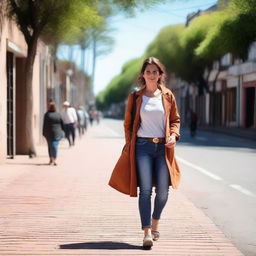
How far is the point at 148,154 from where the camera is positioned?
560 cm

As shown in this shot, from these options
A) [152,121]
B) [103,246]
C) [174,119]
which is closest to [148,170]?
[152,121]

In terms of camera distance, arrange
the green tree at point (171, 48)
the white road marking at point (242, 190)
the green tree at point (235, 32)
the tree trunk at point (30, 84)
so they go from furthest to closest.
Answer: the green tree at point (171, 48), the green tree at point (235, 32), the tree trunk at point (30, 84), the white road marking at point (242, 190)

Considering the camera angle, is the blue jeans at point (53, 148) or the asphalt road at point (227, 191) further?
the blue jeans at point (53, 148)

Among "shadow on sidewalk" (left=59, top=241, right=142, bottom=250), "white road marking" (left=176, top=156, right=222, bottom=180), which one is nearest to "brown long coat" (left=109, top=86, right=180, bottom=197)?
"shadow on sidewalk" (left=59, top=241, right=142, bottom=250)

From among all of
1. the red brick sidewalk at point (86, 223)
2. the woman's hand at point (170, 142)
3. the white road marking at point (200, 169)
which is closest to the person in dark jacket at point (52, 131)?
the red brick sidewalk at point (86, 223)

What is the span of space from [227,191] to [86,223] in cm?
394

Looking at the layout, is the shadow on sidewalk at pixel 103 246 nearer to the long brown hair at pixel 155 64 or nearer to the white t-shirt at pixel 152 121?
the white t-shirt at pixel 152 121

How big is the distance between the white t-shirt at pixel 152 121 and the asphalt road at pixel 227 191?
4.56 ft

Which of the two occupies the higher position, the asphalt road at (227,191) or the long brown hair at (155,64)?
the long brown hair at (155,64)

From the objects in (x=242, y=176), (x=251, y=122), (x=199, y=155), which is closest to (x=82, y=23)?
(x=199, y=155)

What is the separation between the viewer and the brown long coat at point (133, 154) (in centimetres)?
562

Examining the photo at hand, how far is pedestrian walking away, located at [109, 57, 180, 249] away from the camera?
561 cm

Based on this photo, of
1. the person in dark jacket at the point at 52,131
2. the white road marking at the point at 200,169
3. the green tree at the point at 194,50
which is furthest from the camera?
the green tree at the point at 194,50

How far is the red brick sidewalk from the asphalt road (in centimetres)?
23
